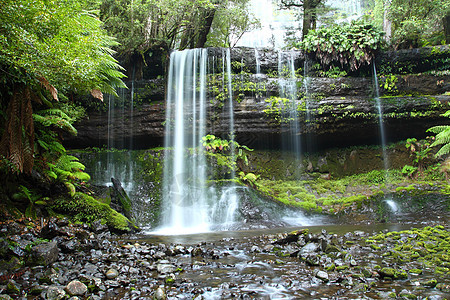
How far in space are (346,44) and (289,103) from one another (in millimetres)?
3714

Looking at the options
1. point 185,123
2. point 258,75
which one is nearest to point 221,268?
point 185,123

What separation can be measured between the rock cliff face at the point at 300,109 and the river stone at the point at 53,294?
1003 cm

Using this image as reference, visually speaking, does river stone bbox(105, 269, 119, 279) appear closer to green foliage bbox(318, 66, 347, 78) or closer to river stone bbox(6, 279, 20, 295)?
river stone bbox(6, 279, 20, 295)

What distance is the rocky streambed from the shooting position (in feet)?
9.05

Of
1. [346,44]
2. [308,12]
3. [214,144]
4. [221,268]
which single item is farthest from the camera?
[308,12]

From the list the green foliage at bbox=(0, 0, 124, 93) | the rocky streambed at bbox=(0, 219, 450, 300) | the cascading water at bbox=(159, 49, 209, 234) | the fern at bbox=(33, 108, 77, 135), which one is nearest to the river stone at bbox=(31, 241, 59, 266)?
the rocky streambed at bbox=(0, 219, 450, 300)

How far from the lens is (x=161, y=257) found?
4230 millimetres

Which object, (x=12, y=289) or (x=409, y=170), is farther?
(x=409, y=170)

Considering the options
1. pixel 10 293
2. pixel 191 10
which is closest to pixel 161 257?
pixel 10 293

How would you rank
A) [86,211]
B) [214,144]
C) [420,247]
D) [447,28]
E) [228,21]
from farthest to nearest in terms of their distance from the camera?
[228,21] → [447,28] → [214,144] → [86,211] → [420,247]

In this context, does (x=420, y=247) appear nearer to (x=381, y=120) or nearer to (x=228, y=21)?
(x=381, y=120)

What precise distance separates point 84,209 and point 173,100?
288 inches

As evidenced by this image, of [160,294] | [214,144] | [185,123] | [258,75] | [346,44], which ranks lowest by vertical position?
[160,294]

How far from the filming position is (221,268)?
3.71 metres
